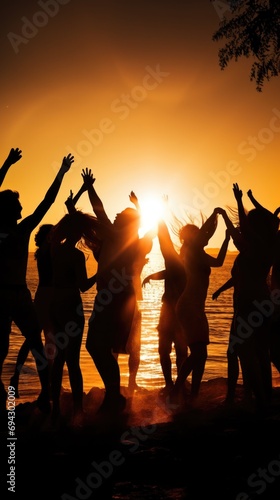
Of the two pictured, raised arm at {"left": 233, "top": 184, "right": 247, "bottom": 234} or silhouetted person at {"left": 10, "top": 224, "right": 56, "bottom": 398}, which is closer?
raised arm at {"left": 233, "top": 184, "right": 247, "bottom": 234}

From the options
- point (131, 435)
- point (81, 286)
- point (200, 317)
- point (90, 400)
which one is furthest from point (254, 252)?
Result: point (90, 400)

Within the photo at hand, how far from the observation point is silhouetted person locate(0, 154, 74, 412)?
6.01 m

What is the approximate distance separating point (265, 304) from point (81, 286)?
84.7 inches

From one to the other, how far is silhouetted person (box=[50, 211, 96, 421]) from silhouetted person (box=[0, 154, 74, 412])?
1.28 feet

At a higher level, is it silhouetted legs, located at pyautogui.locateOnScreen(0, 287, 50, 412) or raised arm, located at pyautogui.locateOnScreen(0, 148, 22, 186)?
raised arm, located at pyautogui.locateOnScreen(0, 148, 22, 186)

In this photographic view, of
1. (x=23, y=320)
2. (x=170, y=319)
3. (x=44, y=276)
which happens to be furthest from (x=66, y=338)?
(x=170, y=319)

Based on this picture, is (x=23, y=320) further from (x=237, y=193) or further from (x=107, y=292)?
(x=237, y=193)

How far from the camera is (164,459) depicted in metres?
4.79

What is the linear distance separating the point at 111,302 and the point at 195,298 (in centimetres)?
164

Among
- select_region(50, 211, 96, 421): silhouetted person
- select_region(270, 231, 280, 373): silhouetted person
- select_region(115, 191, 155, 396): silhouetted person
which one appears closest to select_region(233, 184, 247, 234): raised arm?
select_region(270, 231, 280, 373): silhouetted person

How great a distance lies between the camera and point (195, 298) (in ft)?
25.6

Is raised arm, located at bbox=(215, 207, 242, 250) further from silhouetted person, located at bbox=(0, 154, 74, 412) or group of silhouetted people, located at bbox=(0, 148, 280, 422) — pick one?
silhouetted person, located at bbox=(0, 154, 74, 412)

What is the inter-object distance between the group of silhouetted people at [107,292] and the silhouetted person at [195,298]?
1 centimetres

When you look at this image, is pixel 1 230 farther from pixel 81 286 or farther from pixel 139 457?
pixel 139 457
